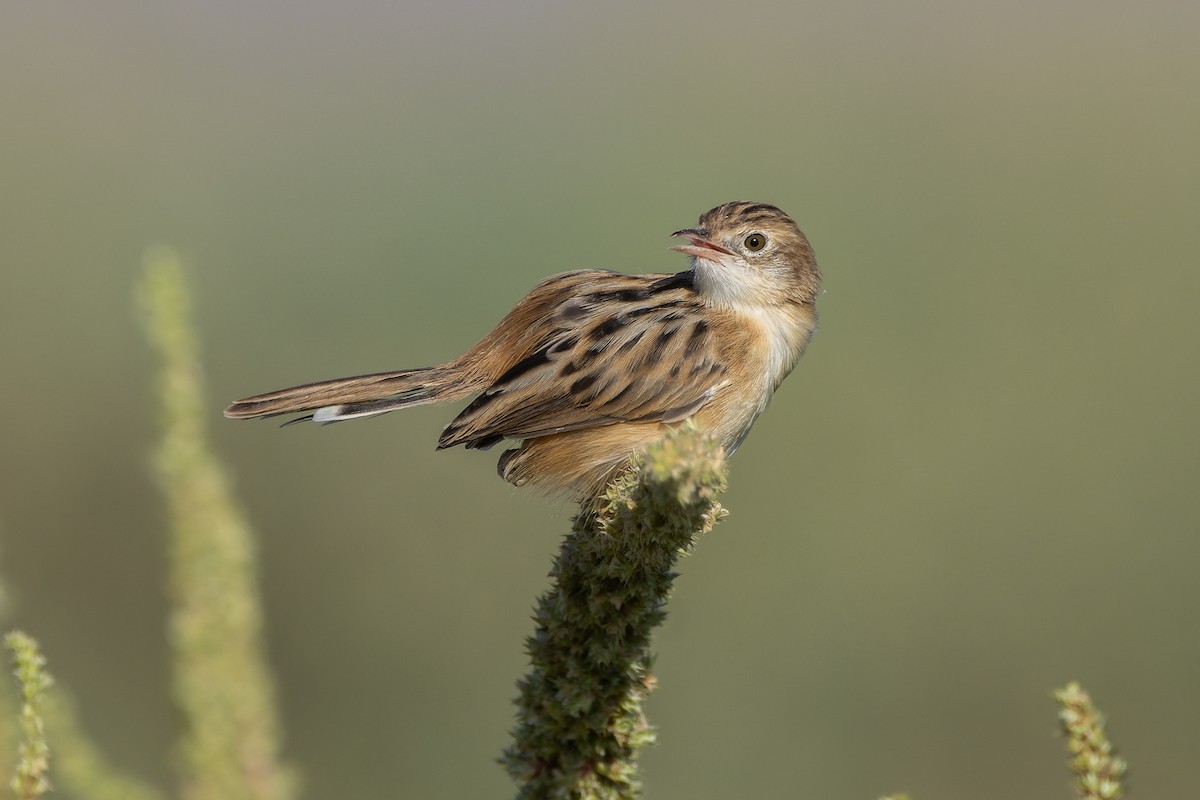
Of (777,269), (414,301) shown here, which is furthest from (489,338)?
(414,301)

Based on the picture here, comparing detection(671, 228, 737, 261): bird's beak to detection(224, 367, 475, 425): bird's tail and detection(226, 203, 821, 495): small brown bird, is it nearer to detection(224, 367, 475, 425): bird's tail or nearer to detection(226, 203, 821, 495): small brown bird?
detection(226, 203, 821, 495): small brown bird

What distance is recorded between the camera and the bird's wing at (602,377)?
4.99 metres

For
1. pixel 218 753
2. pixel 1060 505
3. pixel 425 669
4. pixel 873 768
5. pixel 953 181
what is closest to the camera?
pixel 218 753

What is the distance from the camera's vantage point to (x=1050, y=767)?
912 cm

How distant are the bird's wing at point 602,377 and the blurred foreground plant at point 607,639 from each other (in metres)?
1.91

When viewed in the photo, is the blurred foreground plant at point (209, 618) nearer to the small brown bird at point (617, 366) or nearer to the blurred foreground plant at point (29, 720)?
the blurred foreground plant at point (29, 720)

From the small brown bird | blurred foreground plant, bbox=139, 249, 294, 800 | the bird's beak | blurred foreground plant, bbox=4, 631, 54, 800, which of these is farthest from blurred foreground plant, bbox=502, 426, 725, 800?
the bird's beak

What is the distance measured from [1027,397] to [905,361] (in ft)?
4.07

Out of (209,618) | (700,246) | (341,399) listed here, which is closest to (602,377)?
(700,246)

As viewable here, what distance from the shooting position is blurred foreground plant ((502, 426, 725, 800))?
2617mm

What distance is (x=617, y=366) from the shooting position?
5.12 metres

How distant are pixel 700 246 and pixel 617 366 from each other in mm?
693

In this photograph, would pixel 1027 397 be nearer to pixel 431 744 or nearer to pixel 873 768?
pixel 873 768

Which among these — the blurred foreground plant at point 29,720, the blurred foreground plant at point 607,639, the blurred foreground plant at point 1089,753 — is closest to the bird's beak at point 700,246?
the blurred foreground plant at point 607,639
